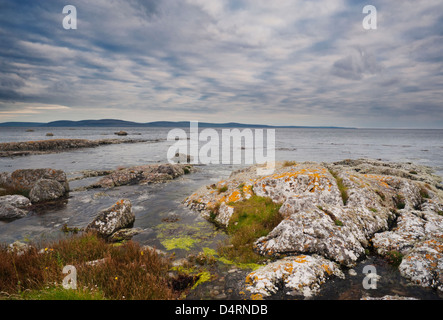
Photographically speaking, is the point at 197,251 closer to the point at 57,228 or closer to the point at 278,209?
the point at 278,209

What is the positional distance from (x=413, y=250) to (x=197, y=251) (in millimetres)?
7314

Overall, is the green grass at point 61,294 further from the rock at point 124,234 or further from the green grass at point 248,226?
the rock at point 124,234

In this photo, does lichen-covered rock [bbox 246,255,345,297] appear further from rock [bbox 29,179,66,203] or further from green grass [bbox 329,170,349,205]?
rock [bbox 29,179,66,203]

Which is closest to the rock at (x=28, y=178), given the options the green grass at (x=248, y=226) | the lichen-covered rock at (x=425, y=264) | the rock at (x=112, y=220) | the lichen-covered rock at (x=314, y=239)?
the rock at (x=112, y=220)

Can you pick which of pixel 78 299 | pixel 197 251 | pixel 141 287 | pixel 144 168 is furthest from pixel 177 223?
pixel 144 168

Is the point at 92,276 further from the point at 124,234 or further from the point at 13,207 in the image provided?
the point at 13,207

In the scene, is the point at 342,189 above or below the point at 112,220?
above

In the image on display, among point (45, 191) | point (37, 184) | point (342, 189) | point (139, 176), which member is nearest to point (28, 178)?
point (37, 184)

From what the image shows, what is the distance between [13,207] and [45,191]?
2834mm

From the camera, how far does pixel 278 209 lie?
33.9 ft

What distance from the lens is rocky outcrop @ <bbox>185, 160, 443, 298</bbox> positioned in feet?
22.3

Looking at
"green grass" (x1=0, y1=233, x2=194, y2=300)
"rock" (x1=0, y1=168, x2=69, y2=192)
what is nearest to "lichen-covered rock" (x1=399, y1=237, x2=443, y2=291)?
"green grass" (x1=0, y1=233, x2=194, y2=300)

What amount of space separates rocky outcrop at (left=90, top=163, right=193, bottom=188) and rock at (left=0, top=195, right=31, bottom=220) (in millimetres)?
5485

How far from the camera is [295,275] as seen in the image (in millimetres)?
5953
